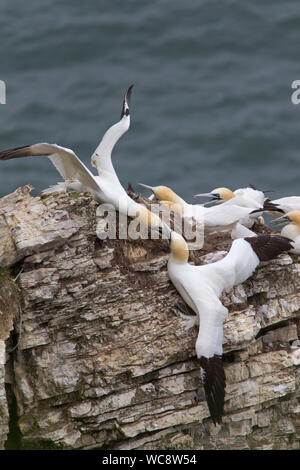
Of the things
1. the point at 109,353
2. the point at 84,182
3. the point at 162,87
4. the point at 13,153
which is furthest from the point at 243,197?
the point at 162,87

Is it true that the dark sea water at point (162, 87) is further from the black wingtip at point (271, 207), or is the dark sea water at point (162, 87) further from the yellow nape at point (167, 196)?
the black wingtip at point (271, 207)

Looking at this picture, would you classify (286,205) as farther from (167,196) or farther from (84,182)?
(84,182)

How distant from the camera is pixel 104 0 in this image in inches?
984

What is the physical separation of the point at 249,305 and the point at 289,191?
10.7 metres

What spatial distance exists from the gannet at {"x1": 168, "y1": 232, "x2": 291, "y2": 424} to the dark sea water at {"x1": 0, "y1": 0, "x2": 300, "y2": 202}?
9832 millimetres

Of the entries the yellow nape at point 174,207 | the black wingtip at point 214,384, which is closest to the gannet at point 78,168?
the yellow nape at point 174,207

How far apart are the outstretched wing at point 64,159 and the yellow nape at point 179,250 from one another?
4.16ft

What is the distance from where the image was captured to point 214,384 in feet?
30.6

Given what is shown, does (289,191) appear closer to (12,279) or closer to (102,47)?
(102,47)

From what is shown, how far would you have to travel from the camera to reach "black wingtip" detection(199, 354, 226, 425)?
934 cm

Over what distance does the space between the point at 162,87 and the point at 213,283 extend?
1411cm

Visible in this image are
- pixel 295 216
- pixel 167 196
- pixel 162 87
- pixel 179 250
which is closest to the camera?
pixel 179 250

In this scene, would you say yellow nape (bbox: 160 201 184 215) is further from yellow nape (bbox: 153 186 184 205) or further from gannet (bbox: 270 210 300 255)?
gannet (bbox: 270 210 300 255)

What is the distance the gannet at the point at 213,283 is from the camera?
30.8ft
